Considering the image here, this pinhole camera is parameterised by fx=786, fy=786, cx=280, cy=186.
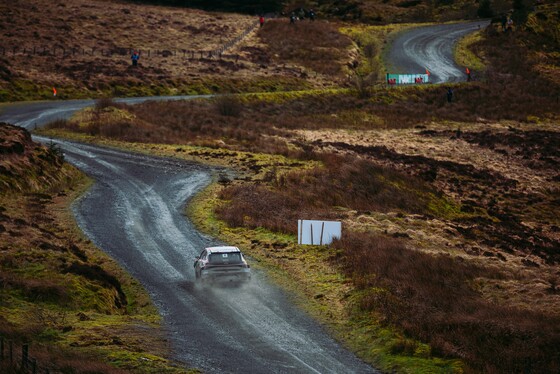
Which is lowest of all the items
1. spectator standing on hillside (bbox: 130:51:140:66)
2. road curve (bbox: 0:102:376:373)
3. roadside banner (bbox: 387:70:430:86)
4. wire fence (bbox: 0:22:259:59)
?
road curve (bbox: 0:102:376:373)

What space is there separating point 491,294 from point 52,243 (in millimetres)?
14759

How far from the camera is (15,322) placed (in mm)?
19531

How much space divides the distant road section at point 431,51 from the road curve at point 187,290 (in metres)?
53.9

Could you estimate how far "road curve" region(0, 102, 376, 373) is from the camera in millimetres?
18531

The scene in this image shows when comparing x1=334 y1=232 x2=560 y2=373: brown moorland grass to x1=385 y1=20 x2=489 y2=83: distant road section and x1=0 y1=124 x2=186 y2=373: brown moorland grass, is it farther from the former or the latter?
x1=385 y1=20 x2=489 y2=83: distant road section

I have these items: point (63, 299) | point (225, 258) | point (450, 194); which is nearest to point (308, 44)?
point (450, 194)

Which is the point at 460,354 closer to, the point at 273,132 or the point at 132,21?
the point at 273,132

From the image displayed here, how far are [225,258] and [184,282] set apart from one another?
194 cm

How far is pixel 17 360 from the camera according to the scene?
16359 mm

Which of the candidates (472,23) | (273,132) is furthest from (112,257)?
(472,23)

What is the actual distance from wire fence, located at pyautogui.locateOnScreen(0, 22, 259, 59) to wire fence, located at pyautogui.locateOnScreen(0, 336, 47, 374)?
63.6 metres

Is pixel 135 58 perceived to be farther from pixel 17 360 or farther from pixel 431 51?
pixel 17 360

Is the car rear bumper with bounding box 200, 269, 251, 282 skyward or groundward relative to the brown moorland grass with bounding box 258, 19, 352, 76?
groundward

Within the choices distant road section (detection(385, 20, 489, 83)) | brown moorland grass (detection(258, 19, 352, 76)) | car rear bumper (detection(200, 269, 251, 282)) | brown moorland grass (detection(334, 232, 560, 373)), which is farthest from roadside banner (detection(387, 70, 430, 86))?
car rear bumper (detection(200, 269, 251, 282))
